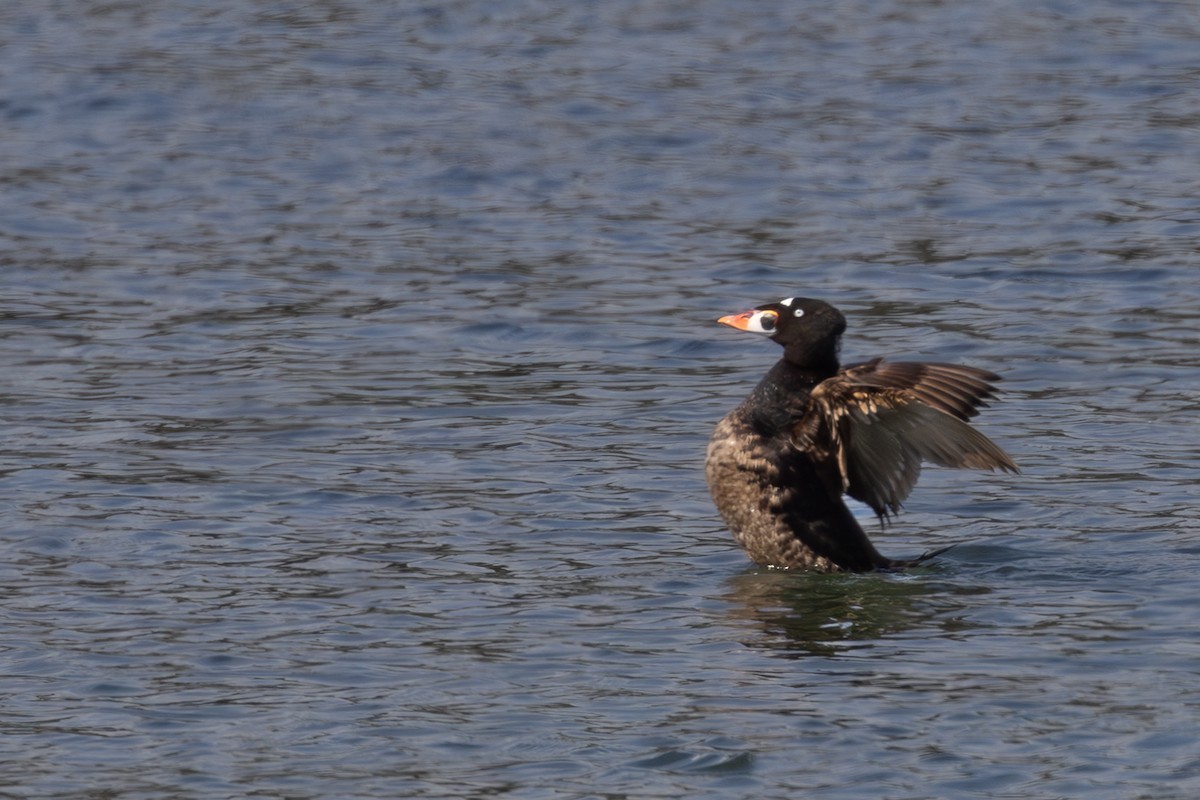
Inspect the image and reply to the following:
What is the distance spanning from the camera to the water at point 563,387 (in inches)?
284

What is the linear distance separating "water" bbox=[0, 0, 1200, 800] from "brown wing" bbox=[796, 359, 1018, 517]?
1.29 ft

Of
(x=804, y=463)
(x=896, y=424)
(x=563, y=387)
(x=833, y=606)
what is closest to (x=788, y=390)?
(x=804, y=463)

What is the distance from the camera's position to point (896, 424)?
352 inches

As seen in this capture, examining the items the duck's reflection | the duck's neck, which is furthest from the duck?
the duck's reflection

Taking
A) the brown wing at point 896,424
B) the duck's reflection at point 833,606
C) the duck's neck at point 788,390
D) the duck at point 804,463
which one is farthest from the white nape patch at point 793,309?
the duck's reflection at point 833,606

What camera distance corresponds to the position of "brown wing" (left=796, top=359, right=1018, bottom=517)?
864 cm

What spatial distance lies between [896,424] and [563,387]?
11.2ft

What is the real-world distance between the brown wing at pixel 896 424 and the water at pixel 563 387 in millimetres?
392

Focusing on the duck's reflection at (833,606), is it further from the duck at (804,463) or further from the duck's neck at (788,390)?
the duck's neck at (788,390)

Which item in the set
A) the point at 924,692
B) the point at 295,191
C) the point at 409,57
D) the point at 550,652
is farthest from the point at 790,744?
the point at 409,57

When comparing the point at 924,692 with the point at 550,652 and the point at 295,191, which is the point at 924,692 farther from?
the point at 295,191

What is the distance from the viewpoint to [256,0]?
23172 millimetres

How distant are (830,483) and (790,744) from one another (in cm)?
238

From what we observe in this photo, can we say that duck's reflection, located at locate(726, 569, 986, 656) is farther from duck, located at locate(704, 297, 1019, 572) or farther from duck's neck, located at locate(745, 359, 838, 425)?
duck's neck, located at locate(745, 359, 838, 425)
